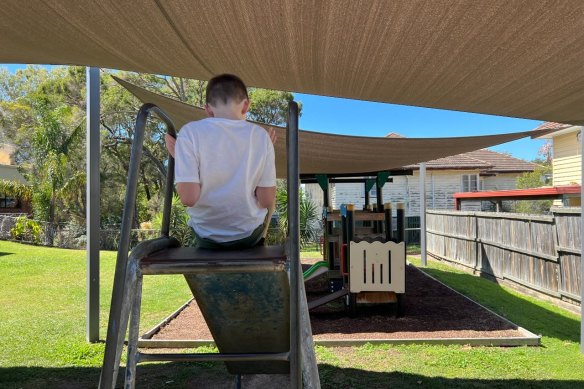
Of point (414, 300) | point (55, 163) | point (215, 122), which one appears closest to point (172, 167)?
point (215, 122)

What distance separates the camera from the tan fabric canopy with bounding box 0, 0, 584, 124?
7.38 ft

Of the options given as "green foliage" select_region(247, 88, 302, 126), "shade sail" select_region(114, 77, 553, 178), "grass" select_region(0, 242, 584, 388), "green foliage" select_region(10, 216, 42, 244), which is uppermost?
"green foliage" select_region(247, 88, 302, 126)

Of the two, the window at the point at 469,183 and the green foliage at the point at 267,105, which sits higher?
the green foliage at the point at 267,105

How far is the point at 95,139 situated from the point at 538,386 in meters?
4.75

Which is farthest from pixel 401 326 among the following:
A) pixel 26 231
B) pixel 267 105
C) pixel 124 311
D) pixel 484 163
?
pixel 267 105

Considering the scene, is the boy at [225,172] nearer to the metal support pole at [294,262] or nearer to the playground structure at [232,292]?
the playground structure at [232,292]

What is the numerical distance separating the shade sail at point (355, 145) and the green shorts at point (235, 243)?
3.53m

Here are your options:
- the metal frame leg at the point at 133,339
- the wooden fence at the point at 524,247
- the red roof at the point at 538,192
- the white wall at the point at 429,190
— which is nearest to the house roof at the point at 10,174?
the white wall at the point at 429,190

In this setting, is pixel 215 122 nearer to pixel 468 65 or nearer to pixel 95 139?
pixel 468 65

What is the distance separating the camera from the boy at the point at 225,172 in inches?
70.0

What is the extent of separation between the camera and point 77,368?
4.52 m

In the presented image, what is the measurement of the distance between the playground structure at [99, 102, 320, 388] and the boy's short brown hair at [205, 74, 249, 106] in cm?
25

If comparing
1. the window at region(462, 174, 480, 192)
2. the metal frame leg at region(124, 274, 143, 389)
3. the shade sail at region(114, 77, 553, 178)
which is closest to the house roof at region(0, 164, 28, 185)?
the window at region(462, 174, 480, 192)

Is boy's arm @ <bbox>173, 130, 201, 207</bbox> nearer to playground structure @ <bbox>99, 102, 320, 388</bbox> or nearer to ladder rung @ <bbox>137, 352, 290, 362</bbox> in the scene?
playground structure @ <bbox>99, 102, 320, 388</bbox>
